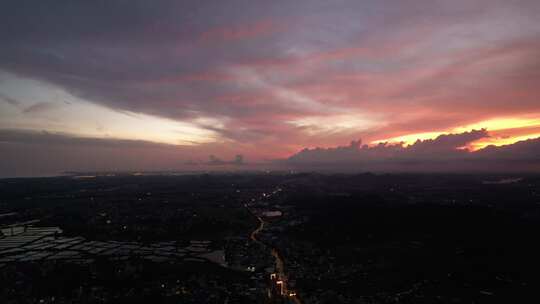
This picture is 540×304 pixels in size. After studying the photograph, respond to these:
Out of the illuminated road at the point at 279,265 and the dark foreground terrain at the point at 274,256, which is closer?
the illuminated road at the point at 279,265

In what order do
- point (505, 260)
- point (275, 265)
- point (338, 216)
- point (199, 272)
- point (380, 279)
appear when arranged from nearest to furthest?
point (380, 279), point (199, 272), point (275, 265), point (505, 260), point (338, 216)

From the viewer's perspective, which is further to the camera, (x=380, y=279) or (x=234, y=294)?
(x=380, y=279)

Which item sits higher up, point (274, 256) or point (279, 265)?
point (274, 256)

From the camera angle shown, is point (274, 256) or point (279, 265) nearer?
point (279, 265)

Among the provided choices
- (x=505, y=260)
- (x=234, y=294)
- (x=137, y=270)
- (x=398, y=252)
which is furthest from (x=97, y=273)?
(x=505, y=260)

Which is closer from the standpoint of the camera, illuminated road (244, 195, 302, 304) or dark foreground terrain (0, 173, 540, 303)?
illuminated road (244, 195, 302, 304)

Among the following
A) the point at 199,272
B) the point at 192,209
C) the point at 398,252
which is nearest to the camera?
the point at 199,272

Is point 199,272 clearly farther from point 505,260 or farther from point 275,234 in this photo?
point 505,260
